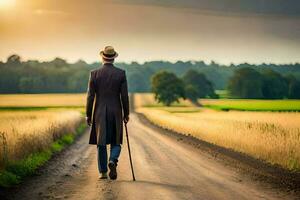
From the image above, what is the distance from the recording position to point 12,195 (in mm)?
10578

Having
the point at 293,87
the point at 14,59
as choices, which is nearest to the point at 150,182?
the point at 293,87

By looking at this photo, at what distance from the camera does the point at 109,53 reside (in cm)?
1220

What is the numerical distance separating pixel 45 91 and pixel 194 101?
105 ft

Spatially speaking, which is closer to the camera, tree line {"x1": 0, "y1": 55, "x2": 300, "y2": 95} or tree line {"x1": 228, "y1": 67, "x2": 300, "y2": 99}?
tree line {"x1": 0, "y1": 55, "x2": 300, "y2": 95}

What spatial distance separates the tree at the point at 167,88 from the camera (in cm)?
10819

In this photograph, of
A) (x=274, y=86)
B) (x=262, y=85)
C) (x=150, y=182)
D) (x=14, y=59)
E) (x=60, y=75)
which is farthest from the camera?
Answer: (x=60, y=75)

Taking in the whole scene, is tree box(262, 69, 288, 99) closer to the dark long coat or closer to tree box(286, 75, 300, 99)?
tree box(286, 75, 300, 99)

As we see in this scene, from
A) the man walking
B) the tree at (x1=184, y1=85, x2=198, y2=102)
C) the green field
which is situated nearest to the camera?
the man walking

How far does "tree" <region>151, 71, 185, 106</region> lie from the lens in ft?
355

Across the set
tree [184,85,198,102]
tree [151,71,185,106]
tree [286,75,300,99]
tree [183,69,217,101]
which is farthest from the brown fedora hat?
tree [183,69,217,101]

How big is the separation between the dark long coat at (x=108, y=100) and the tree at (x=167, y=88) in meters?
95.3

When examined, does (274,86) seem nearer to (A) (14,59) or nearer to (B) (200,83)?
(B) (200,83)

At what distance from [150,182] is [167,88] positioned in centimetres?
9625

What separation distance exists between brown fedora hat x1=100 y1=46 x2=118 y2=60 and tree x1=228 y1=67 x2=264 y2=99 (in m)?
82.9
